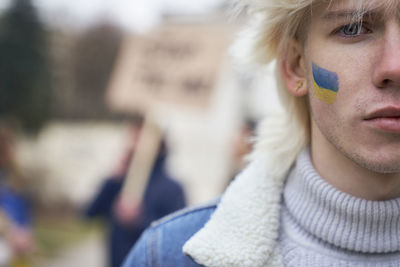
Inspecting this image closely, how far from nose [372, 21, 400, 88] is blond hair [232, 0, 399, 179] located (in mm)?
307

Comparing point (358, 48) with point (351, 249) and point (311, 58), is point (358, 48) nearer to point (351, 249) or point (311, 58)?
point (311, 58)

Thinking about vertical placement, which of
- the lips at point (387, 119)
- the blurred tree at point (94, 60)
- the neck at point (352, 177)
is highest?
the lips at point (387, 119)

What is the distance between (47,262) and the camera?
8820 mm

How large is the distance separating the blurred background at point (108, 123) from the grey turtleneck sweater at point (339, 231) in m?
0.55

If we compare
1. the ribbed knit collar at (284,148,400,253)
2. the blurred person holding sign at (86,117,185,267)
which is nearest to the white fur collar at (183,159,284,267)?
the ribbed knit collar at (284,148,400,253)

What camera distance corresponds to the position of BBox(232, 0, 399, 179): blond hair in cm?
184

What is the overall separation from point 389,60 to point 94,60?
28.4 meters

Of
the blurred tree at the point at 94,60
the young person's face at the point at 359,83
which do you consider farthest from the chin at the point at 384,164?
the blurred tree at the point at 94,60

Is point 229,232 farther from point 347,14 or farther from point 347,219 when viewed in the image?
point 347,14

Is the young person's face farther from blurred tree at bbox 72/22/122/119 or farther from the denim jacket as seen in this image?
blurred tree at bbox 72/22/122/119

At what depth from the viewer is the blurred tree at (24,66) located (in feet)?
48.4

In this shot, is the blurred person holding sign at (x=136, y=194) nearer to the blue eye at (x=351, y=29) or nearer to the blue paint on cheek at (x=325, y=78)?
the blue paint on cheek at (x=325, y=78)

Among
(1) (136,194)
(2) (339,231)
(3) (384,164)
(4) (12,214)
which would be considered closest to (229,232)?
(2) (339,231)

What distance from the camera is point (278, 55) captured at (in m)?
2.00
